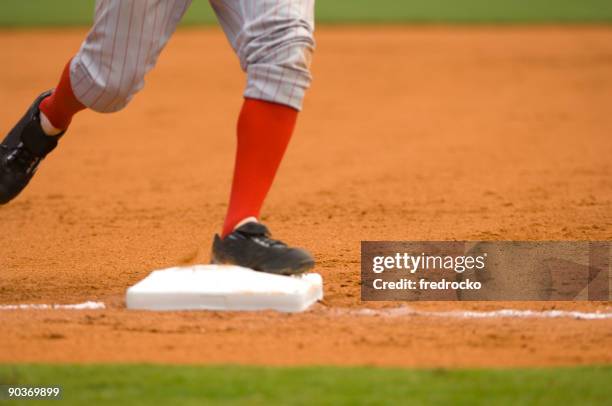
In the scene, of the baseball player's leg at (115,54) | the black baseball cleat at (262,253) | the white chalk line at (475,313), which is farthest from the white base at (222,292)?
the baseball player's leg at (115,54)

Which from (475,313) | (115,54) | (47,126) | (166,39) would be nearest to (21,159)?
(47,126)

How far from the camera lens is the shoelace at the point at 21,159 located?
4.14m

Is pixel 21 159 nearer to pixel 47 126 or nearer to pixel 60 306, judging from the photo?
pixel 47 126

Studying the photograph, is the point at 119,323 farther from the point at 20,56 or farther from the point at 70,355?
the point at 20,56

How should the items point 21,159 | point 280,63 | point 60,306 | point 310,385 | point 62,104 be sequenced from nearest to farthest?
point 310,385 < point 280,63 < point 60,306 < point 62,104 < point 21,159

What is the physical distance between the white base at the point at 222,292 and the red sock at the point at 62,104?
0.78 m

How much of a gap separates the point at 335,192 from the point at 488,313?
254 cm

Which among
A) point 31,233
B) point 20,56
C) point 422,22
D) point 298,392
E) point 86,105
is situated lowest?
point 298,392

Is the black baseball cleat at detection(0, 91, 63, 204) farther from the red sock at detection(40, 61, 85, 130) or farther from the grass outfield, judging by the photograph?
the grass outfield

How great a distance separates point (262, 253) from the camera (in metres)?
3.60

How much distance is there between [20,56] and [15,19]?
10.1ft

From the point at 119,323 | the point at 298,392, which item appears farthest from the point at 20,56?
the point at 298,392

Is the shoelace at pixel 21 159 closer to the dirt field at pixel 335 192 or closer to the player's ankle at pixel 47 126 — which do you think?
the player's ankle at pixel 47 126

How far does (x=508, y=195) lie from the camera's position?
5.79 m
